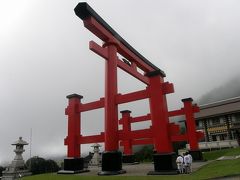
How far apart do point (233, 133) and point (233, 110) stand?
286 centimetres

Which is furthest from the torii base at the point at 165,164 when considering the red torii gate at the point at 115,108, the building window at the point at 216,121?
the building window at the point at 216,121

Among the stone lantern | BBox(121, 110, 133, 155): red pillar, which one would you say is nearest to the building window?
BBox(121, 110, 133, 155): red pillar

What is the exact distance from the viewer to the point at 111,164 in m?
9.89

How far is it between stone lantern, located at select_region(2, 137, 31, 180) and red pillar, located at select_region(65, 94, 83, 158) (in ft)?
18.8

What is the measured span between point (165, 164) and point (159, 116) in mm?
1947

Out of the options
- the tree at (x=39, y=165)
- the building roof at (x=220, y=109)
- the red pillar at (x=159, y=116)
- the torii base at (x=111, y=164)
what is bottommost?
the tree at (x=39, y=165)

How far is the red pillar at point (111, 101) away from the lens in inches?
404

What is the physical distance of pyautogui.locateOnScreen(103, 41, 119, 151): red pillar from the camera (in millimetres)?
10262

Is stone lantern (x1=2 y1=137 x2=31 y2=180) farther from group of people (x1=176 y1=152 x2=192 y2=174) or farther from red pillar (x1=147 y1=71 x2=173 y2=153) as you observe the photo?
group of people (x1=176 y1=152 x2=192 y2=174)

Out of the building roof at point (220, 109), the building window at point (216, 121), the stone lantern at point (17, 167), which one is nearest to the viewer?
the stone lantern at point (17, 167)

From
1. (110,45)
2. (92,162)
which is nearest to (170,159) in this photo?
(110,45)

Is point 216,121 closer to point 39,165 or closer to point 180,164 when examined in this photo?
point 39,165

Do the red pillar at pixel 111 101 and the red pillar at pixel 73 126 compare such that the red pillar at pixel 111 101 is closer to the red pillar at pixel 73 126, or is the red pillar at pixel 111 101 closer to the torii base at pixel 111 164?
the torii base at pixel 111 164

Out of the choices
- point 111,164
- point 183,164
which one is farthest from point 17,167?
point 183,164
